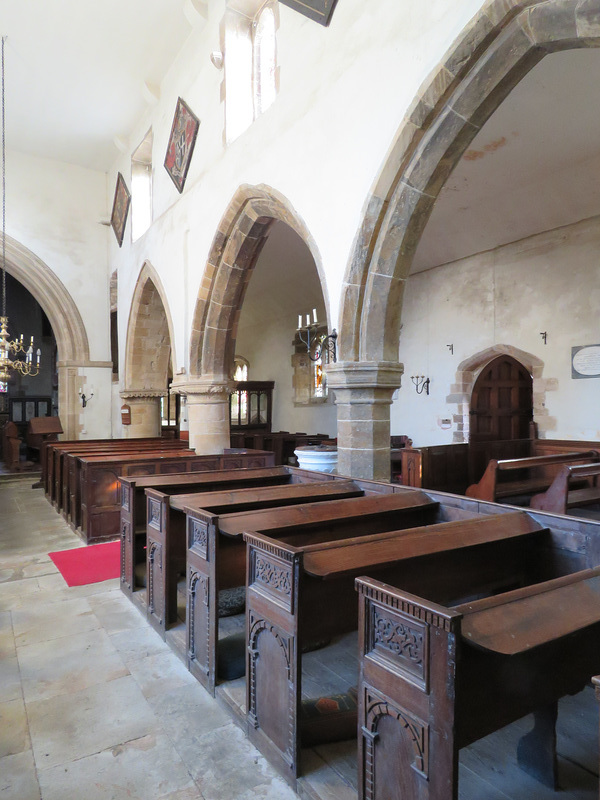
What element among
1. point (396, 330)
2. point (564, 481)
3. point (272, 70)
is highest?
point (272, 70)

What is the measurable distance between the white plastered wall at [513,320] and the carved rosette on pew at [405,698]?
697 cm

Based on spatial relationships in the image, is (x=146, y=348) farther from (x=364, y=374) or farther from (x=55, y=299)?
(x=364, y=374)

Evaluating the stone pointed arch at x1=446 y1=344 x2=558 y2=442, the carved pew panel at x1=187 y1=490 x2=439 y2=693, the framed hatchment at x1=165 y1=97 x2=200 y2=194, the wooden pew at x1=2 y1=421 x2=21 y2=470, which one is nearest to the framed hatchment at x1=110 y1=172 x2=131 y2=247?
the framed hatchment at x1=165 y1=97 x2=200 y2=194

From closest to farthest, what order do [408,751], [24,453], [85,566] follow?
[408,751]
[85,566]
[24,453]

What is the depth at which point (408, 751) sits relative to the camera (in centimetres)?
157

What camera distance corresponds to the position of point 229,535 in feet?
9.05

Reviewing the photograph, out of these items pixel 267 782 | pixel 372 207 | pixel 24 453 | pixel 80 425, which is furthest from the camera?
pixel 24 453

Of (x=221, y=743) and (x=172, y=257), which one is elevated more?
(x=172, y=257)

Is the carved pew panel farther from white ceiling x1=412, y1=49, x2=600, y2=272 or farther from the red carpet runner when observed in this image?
white ceiling x1=412, y1=49, x2=600, y2=272

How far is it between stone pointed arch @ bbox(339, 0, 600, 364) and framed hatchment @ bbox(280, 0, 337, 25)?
1838mm


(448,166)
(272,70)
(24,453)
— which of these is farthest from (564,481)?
(24,453)

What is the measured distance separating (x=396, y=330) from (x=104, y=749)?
3.79m

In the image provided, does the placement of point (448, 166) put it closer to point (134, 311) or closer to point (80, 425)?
point (134, 311)

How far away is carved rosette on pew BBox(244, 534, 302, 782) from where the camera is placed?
2.06 metres
